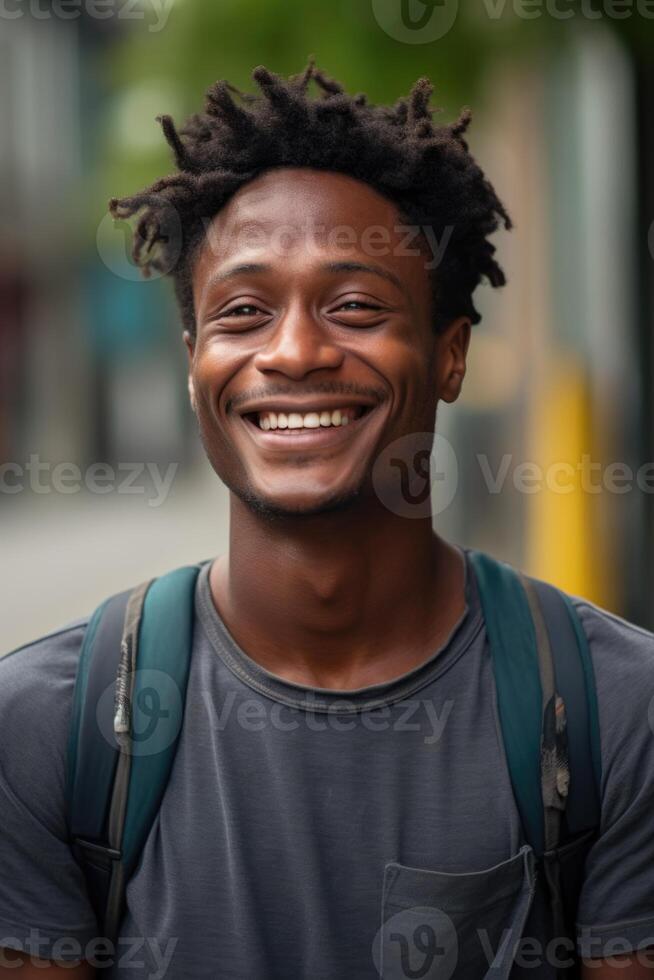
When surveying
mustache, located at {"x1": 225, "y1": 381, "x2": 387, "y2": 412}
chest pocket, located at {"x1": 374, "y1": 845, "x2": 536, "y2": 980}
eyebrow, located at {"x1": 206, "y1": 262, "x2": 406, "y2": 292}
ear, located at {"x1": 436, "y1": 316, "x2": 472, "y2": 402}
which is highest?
eyebrow, located at {"x1": 206, "y1": 262, "x2": 406, "y2": 292}

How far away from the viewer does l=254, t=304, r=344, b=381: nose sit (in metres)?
2.74

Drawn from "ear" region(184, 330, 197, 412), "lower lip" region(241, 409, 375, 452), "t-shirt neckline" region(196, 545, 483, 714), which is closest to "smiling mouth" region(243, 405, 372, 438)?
"lower lip" region(241, 409, 375, 452)

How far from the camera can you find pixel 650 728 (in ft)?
9.07

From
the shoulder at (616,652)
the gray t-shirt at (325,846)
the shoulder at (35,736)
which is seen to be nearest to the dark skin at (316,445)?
the gray t-shirt at (325,846)

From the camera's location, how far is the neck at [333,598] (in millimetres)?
2887

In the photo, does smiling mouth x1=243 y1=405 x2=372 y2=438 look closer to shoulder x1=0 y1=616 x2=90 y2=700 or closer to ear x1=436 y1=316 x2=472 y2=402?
ear x1=436 y1=316 x2=472 y2=402

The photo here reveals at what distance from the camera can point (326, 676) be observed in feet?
9.53

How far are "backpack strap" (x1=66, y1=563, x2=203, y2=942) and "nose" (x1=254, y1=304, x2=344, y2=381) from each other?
23.3 inches

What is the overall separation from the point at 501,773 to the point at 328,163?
51.6 inches

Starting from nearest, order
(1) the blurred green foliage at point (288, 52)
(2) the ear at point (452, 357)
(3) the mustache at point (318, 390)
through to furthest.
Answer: (3) the mustache at point (318, 390), (2) the ear at point (452, 357), (1) the blurred green foliage at point (288, 52)

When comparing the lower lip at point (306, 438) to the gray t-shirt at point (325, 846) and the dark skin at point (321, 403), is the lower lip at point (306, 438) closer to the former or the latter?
the dark skin at point (321, 403)

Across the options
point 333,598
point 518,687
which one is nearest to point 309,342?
point 333,598

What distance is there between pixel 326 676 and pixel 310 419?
553mm

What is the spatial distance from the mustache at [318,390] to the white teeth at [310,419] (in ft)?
0.14
